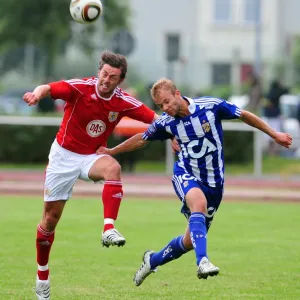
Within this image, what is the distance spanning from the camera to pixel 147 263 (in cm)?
1022

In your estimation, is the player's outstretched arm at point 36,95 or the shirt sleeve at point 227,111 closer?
the player's outstretched arm at point 36,95

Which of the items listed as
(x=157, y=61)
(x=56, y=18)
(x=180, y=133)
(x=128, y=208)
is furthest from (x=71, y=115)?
(x=157, y=61)

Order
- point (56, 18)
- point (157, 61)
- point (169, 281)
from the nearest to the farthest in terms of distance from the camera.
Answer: point (169, 281) < point (56, 18) < point (157, 61)

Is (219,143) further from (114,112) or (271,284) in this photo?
(271,284)

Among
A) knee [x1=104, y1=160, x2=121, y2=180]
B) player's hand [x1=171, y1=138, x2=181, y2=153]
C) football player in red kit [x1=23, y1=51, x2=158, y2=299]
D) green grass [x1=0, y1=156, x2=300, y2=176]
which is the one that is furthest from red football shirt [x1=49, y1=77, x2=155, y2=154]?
green grass [x1=0, y1=156, x2=300, y2=176]

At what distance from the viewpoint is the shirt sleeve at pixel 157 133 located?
977 cm

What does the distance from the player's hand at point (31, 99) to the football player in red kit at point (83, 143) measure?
45 centimetres

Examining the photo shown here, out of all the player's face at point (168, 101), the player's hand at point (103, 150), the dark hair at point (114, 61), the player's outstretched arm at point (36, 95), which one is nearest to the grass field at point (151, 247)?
the player's hand at point (103, 150)

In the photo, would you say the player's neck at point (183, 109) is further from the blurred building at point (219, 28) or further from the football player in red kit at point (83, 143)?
the blurred building at point (219, 28)

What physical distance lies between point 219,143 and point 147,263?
4.75 ft

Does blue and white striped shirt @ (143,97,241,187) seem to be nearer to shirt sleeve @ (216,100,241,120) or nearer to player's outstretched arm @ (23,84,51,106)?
shirt sleeve @ (216,100,241,120)

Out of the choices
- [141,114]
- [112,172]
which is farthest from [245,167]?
[112,172]

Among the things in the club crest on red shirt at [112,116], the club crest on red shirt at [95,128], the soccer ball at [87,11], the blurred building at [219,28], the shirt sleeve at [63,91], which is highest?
the soccer ball at [87,11]

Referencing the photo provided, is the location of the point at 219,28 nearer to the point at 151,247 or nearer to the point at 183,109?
the point at 151,247
